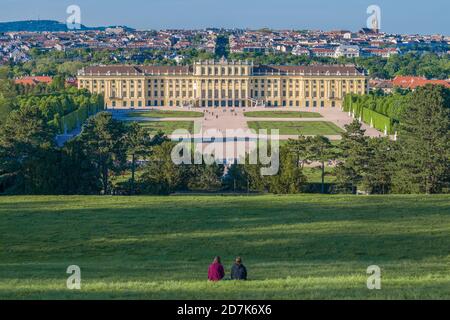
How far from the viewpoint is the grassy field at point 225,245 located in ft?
37.4

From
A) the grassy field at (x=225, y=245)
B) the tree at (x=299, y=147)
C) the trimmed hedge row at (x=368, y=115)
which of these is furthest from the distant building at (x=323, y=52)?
the grassy field at (x=225, y=245)

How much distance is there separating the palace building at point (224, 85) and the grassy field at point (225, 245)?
220 ft

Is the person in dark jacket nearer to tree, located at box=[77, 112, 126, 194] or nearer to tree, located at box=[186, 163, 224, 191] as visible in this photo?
tree, located at box=[186, 163, 224, 191]

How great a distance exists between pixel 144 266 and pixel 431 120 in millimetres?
19557

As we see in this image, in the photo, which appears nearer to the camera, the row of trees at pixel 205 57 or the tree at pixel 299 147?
the tree at pixel 299 147

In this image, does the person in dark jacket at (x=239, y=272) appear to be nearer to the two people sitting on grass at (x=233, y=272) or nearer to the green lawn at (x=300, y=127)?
the two people sitting on grass at (x=233, y=272)

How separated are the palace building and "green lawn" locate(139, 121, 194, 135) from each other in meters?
23.1

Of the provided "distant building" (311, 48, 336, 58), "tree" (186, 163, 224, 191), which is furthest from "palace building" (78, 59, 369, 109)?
"distant building" (311, 48, 336, 58)

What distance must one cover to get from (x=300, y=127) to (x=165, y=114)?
1726cm

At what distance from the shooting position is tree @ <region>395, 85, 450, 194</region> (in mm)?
30469

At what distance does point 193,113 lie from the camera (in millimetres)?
78125

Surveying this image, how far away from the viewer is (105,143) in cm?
3356

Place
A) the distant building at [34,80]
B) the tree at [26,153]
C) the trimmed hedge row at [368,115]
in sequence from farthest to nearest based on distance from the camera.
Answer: the distant building at [34,80]
the trimmed hedge row at [368,115]
the tree at [26,153]
